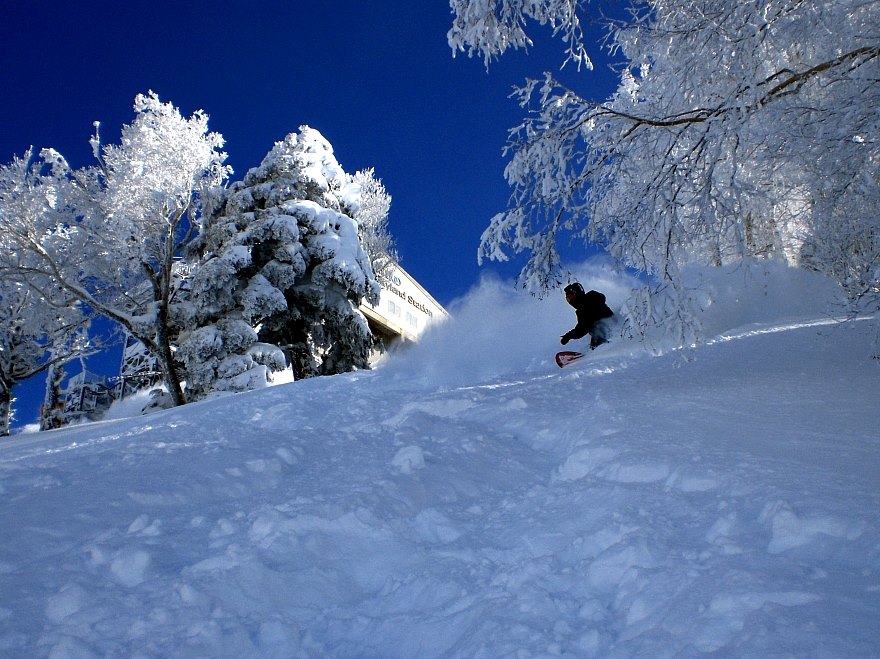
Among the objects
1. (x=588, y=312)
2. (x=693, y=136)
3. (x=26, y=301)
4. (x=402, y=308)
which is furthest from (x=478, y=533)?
(x=402, y=308)

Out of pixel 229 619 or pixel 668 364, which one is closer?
pixel 229 619

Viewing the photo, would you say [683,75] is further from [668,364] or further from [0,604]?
[0,604]

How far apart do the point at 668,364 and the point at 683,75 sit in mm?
3359

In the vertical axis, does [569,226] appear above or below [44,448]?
above

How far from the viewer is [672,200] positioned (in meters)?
4.50

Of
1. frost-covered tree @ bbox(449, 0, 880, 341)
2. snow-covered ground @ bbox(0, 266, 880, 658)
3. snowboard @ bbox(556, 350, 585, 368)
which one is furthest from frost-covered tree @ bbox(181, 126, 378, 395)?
frost-covered tree @ bbox(449, 0, 880, 341)

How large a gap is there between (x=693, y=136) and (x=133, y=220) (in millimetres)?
16271

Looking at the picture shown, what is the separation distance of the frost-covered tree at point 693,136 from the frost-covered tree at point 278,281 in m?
9.87

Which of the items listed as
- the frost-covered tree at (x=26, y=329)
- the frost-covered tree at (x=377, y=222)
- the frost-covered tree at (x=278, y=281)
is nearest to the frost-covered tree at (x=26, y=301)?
the frost-covered tree at (x=26, y=329)

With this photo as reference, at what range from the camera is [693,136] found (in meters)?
4.61

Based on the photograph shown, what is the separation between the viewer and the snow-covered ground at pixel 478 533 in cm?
193

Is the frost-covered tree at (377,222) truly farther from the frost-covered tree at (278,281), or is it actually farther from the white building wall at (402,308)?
the frost-covered tree at (278,281)

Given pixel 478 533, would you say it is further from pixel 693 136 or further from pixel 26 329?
pixel 26 329

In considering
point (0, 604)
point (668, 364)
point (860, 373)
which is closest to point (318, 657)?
point (0, 604)
